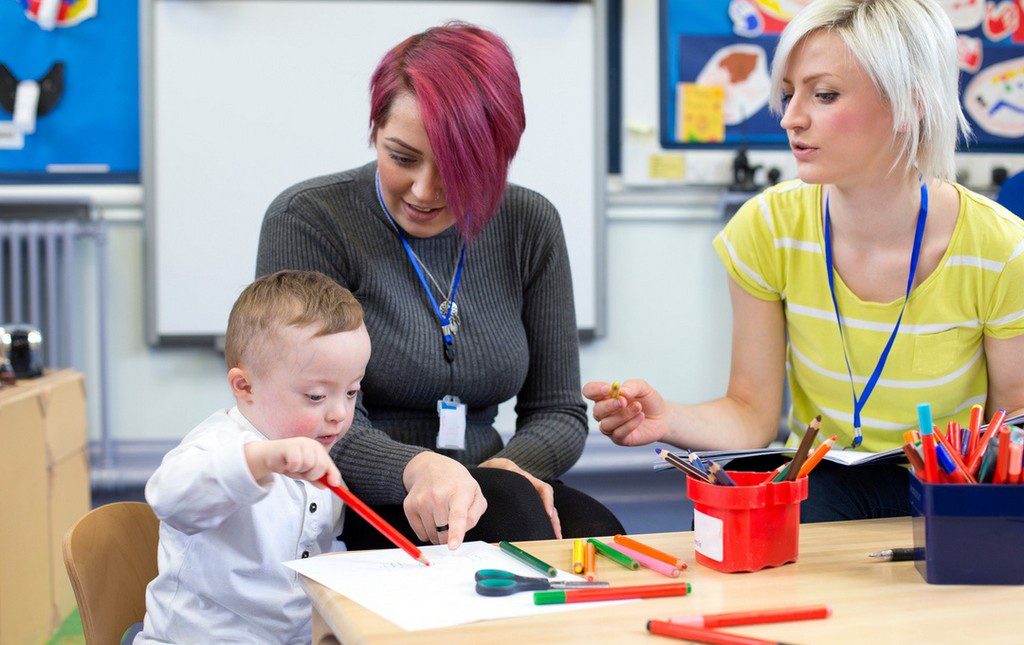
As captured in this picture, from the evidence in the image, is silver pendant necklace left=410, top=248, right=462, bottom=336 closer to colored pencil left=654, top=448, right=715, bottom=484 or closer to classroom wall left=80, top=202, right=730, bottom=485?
colored pencil left=654, top=448, right=715, bottom=484

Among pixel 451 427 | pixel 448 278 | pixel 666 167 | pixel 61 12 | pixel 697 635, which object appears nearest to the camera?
pixel 697 635

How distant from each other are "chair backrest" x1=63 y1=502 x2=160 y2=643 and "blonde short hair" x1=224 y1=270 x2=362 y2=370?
0.22 metres

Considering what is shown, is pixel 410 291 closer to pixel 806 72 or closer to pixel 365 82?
pixel 806 72

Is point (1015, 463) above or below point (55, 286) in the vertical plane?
below

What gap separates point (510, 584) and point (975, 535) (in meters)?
0.41

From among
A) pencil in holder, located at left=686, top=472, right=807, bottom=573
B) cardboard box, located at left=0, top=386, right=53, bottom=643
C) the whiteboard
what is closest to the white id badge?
pencil in holder, located at left=686, top=472, right=807, bottom=573

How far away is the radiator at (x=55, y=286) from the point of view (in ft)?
9.73

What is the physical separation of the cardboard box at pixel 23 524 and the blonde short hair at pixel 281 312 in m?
0.94

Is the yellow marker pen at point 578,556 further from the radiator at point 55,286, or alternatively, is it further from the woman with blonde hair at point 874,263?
the radiator at point 55,286

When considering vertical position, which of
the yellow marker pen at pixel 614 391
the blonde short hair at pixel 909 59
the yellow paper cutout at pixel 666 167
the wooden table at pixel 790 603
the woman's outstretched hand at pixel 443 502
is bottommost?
the wooden table at pixel 790 603

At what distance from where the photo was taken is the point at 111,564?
1.14 metres

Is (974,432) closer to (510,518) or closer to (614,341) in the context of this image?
(510,518)

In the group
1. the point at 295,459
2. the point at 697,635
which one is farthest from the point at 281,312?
the point at 697,635

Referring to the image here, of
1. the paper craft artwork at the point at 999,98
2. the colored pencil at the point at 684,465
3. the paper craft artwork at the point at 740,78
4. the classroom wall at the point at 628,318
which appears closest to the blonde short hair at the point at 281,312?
the colored pencil at the point at 684,465
